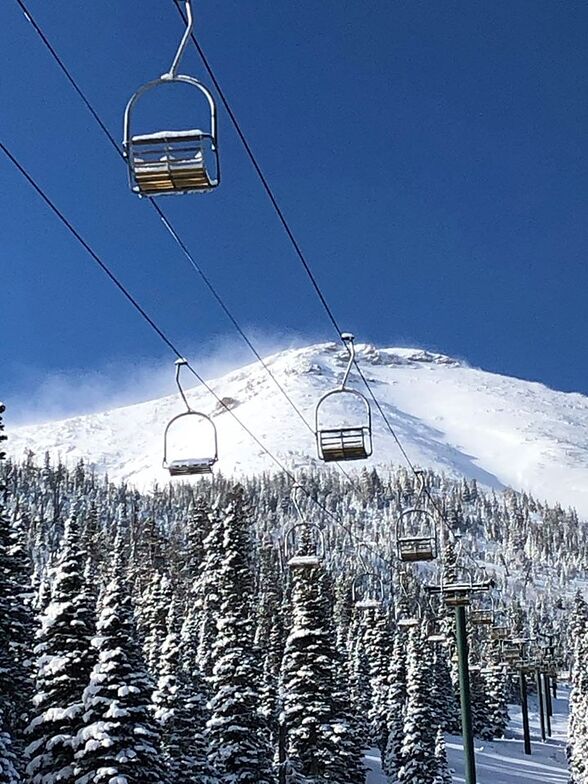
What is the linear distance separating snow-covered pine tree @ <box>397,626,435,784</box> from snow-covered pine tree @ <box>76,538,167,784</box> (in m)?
28.8

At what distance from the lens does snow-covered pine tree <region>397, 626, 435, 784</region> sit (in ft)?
170

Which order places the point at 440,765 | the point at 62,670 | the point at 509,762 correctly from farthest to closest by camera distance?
1. the point at 509,762
2. the point at 440,765
3. the point at 62,670

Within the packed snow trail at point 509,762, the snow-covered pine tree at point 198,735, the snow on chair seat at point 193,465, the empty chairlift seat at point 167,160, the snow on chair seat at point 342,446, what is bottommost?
the packed snow trail at point 509,762

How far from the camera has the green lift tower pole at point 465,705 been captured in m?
20.4

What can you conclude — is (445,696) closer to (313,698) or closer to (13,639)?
(313,698)

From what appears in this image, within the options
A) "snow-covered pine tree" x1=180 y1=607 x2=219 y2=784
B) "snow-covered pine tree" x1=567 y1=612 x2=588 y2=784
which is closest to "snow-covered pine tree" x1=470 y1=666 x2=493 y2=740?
"snow-covered pine tree" x1=567 y1=612 x2=588 y2=784

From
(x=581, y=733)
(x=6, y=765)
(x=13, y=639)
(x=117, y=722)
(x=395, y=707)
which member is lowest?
(x=581, y=733)

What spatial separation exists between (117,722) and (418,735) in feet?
100

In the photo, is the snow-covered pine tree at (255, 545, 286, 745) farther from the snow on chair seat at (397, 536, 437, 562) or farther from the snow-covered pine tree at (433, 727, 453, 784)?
the snow on chair seat at (397, 536, 437, 562)

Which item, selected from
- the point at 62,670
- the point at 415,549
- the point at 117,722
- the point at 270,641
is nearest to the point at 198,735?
the point at 62,670

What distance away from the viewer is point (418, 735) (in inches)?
2067

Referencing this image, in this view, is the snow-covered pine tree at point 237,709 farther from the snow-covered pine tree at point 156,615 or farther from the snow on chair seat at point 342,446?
the snow on chair seat at point 342,446

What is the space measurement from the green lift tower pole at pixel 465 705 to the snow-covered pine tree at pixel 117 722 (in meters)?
9.39

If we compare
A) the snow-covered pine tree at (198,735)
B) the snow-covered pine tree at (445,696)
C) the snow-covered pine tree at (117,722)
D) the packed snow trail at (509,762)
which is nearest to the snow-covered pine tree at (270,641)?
the packed snow trail at (509,762)
